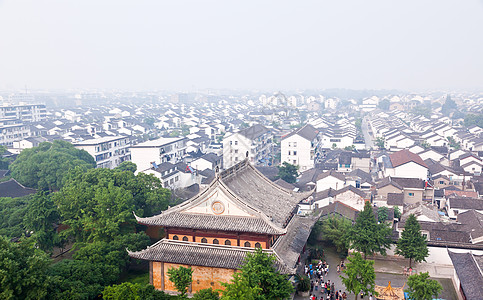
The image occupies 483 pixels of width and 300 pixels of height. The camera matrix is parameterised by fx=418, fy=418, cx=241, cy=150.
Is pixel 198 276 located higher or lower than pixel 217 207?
lower

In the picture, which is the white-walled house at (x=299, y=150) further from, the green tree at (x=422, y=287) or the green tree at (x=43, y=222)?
the green tree at (x=422, y=287)

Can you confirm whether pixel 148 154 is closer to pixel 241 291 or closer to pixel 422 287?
pixel 241 291

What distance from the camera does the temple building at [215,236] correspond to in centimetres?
2362

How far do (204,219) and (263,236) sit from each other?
3637 mm

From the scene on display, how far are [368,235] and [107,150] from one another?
4850cm

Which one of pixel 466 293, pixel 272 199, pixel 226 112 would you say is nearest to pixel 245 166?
pixel 272 199

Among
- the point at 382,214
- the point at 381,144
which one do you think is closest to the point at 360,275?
the point at 382,214

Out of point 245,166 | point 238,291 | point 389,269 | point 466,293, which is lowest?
point 389,269

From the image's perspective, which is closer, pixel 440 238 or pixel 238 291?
pixel 238 291

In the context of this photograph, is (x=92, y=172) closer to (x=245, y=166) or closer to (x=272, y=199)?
(x=245, y=166)

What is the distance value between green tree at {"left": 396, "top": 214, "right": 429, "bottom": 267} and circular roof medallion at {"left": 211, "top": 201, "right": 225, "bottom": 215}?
14414 millimetres

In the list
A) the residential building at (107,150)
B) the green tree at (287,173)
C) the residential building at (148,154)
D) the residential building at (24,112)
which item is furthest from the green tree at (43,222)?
the residential building at (24,112)

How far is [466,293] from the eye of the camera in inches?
917

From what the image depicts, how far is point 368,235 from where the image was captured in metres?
30.5
